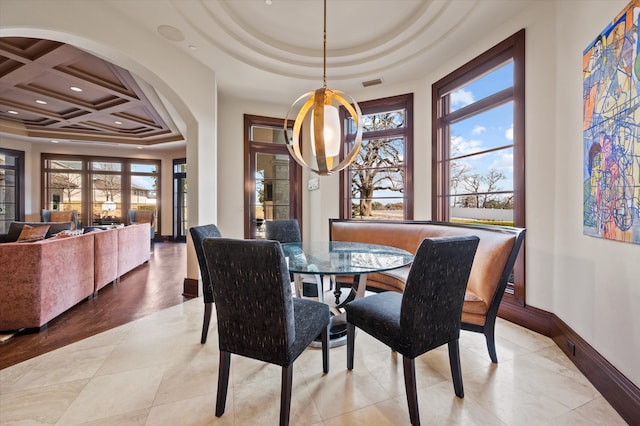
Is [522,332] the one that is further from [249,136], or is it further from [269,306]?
[249,136]

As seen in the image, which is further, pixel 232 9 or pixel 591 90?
pixel 232 9

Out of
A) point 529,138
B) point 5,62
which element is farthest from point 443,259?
point 5,62

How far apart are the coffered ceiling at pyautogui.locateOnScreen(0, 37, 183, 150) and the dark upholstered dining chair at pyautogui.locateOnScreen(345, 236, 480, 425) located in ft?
14.3

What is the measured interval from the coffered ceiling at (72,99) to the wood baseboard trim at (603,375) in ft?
18.2

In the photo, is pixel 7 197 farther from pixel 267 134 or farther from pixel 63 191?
pixel 267 134

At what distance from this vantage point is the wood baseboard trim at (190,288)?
10.9 ft

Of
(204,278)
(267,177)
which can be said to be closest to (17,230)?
(267,177)

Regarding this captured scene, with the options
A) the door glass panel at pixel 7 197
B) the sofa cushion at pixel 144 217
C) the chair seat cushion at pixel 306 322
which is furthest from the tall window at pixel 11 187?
the chair seat cushion at pixel 306 322

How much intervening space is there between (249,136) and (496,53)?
138 inches

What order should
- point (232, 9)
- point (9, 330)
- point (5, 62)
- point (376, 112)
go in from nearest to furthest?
point (9, 330) < point (232, 9) < point (5, 62) < point (376, 112)

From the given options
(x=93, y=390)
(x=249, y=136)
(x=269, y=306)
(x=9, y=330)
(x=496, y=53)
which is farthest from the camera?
(x=249, y=136)

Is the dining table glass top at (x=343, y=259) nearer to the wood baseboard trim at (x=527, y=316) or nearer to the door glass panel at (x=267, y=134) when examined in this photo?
the wood baseboard trim at (x=527, y=316)

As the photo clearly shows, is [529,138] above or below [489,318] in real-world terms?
above

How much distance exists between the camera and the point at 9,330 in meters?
2.35
